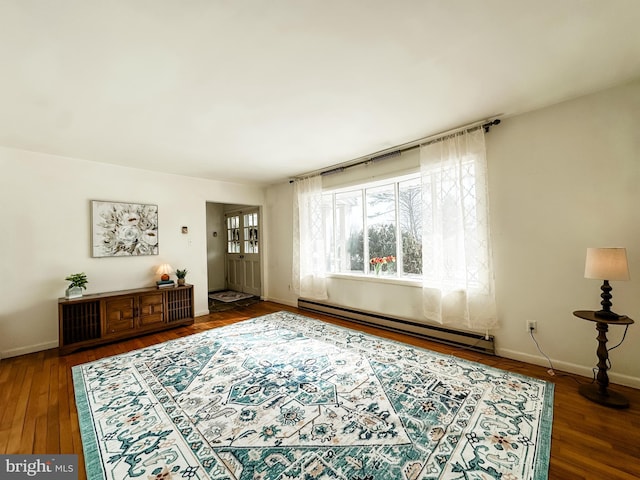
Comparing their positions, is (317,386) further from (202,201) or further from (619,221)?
(202,201)

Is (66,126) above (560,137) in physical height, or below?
above

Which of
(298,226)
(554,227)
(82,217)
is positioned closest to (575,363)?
(554,227)

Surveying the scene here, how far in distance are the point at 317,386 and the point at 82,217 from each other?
389cm

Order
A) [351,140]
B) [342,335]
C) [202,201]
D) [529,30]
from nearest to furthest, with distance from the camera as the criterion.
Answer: [529,30] < [351,140] < [342,335] < [202,201]

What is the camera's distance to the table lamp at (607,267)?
1979 millimetres

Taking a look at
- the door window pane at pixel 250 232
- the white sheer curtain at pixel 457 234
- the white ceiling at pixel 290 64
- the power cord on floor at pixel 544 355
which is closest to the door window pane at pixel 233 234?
the door window pane at pixel 250 232

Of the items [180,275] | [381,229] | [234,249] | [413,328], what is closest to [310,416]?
[413,328]

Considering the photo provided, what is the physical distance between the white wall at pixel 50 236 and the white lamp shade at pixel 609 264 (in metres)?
5.32

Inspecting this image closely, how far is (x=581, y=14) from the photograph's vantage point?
4.88ft

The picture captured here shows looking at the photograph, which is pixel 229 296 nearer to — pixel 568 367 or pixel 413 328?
pixel 413 328

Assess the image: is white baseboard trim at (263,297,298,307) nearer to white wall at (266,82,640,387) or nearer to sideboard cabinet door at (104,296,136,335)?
sideboard cabinet door at (104,296,136,335)

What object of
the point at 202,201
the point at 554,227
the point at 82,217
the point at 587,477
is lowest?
the point at 587,477

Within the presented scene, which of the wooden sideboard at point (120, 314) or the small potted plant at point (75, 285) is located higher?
the small potted plant at point (75, 285)

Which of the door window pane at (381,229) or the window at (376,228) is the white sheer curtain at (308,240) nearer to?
the window at (376,228)
